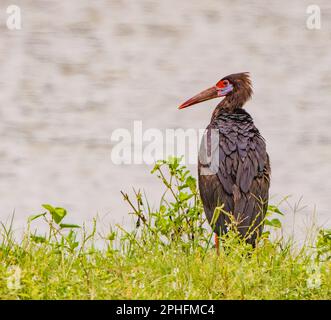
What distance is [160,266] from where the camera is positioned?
4.82 meters

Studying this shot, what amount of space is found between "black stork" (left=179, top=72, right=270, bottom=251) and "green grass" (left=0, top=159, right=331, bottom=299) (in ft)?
0.93

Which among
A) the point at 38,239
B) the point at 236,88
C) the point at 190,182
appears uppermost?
the point at 236,88

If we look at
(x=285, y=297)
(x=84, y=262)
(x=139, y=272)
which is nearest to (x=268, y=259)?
(x=285, y=297)

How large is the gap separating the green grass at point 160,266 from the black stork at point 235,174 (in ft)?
0.93

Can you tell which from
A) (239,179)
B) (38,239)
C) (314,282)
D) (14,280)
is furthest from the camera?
(239,179)

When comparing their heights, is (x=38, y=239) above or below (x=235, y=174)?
below

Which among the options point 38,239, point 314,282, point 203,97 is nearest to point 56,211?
point 38,239

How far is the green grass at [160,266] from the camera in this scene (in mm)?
4434

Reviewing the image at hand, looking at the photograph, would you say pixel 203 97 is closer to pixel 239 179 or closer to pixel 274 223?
pixel 239 179

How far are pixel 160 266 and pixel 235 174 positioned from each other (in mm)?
1627

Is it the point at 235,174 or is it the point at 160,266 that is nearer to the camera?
the point at 160,266
